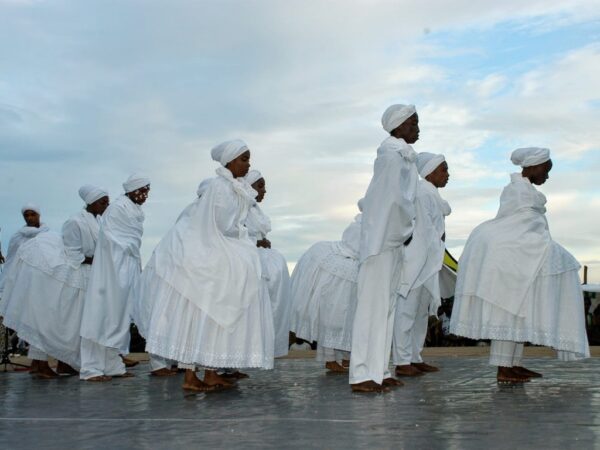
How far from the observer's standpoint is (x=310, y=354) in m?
15.2

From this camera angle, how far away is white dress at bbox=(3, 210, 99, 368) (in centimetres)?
1217

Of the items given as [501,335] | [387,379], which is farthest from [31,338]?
[501,335]

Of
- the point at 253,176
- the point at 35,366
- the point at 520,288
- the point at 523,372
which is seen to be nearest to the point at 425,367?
the point at 523,372

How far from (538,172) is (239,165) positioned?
9.54 feet

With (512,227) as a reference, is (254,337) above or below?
below

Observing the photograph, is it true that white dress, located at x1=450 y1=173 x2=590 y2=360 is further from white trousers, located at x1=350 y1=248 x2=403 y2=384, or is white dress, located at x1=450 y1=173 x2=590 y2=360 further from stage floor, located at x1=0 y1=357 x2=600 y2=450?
white trousers, located at x1=350 y1=248 x2=403 y2=384

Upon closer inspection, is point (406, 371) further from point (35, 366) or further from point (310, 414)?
point (35, 366)

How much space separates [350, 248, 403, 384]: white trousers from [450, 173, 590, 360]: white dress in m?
1.23

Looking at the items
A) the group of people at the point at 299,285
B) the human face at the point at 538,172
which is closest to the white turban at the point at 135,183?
the group of people at the point at 299,285

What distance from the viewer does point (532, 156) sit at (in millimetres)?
9938

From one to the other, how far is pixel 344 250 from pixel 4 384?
13.7ft

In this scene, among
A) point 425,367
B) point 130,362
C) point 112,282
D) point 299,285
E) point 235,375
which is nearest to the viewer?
point 235,375

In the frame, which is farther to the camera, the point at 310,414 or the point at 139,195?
the point at 139,195

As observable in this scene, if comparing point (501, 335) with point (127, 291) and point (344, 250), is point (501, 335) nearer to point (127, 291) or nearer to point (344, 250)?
point (344, 250)
